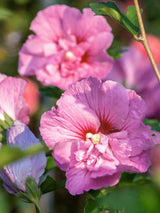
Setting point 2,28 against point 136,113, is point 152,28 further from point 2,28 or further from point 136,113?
point 136,113

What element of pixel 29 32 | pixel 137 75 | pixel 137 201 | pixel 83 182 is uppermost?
pixel 137 201

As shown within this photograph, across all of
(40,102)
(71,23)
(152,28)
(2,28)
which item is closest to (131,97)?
(71,23)

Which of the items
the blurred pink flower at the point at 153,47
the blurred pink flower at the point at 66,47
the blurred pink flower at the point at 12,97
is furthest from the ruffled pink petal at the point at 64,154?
the blurred pink flower at the point at 153,47

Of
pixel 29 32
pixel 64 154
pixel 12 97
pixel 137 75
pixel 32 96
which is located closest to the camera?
pixel 64 154

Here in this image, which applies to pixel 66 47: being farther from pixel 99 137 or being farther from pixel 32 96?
pixel 32 96

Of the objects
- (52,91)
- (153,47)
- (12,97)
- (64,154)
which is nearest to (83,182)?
(64,154)

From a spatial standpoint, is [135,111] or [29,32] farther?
[29,32]
